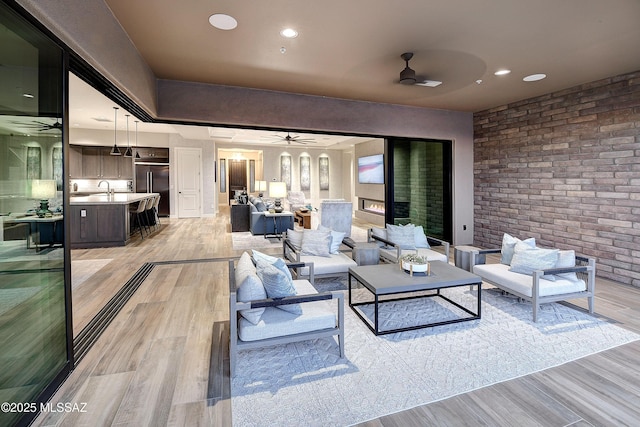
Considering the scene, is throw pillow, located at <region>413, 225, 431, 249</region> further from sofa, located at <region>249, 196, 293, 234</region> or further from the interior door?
the interior door

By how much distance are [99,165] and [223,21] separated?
9.80m

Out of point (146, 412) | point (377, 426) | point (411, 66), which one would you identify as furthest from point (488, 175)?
point (146, 412)

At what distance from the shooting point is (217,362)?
8.02ft

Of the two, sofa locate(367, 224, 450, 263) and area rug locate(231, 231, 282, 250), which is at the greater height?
sofa locate(367, 224, 450, 263)

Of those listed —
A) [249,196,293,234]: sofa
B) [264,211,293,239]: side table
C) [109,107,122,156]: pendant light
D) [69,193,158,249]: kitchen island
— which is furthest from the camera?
[249,196,293,234]: sofa

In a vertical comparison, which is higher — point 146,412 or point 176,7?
point 176,7

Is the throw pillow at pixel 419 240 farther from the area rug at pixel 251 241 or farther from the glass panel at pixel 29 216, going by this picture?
the glass panel at pixel 29 216

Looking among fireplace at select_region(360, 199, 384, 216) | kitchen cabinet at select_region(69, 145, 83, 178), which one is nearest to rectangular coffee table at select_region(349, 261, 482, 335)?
fireplace at select_region(360, 199, 384, 216)

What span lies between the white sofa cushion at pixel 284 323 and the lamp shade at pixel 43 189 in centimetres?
150

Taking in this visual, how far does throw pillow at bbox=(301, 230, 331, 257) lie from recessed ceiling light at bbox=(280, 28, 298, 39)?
7.39ft

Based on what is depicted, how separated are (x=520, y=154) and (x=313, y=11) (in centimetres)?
462

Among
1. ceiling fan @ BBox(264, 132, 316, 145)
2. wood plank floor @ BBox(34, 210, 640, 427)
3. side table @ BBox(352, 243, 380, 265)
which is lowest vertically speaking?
wood plank floor @ BBox(34, 210, 640, 427)

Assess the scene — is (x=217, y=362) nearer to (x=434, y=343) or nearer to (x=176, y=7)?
(x=434, y=343)

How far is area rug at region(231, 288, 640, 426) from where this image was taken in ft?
6.42
